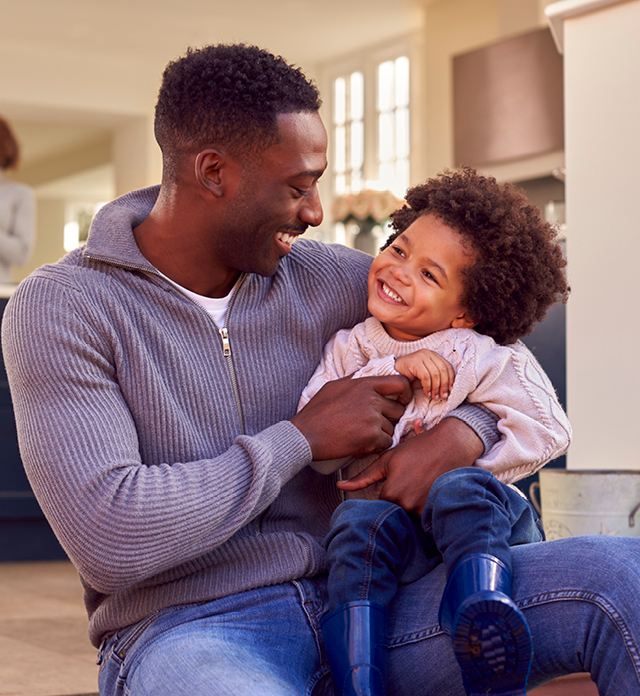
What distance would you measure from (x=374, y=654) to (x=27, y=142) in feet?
32.9

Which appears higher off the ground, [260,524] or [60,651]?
[260,524]

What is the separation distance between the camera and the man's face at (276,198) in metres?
1.36

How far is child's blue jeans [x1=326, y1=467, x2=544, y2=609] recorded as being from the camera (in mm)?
1151

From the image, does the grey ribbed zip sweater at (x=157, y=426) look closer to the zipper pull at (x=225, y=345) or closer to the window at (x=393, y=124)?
the zipper pull at (x=225, y=345)

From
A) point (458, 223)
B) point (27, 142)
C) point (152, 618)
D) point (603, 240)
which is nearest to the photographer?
point (152, 618)

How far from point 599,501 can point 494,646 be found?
48.3 inches

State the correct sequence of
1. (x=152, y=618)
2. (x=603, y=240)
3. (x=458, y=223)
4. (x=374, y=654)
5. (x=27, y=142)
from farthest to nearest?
1. (x=27, y=142)
2. (x=603, y=240)
3. (x=458, y=223)
4. (x=152, y=618)
5. (x=374, y=654)

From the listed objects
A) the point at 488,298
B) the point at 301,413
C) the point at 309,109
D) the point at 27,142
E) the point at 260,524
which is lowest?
the point at 260,524

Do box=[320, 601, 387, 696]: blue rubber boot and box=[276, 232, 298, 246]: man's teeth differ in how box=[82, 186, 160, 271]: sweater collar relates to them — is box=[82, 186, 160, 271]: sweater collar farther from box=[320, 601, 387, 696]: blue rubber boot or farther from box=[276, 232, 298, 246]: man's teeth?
box=[320, 601, 387, 696]: blue rubber boot

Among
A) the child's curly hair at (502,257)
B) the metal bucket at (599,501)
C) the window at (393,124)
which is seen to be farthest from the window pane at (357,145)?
the child's curly hair at (502,257)

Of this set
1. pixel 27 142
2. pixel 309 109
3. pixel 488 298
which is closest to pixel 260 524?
pixel 488 298

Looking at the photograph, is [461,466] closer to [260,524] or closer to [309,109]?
[260,524]

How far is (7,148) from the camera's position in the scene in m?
4.17

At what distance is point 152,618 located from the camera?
1249 millimetres
